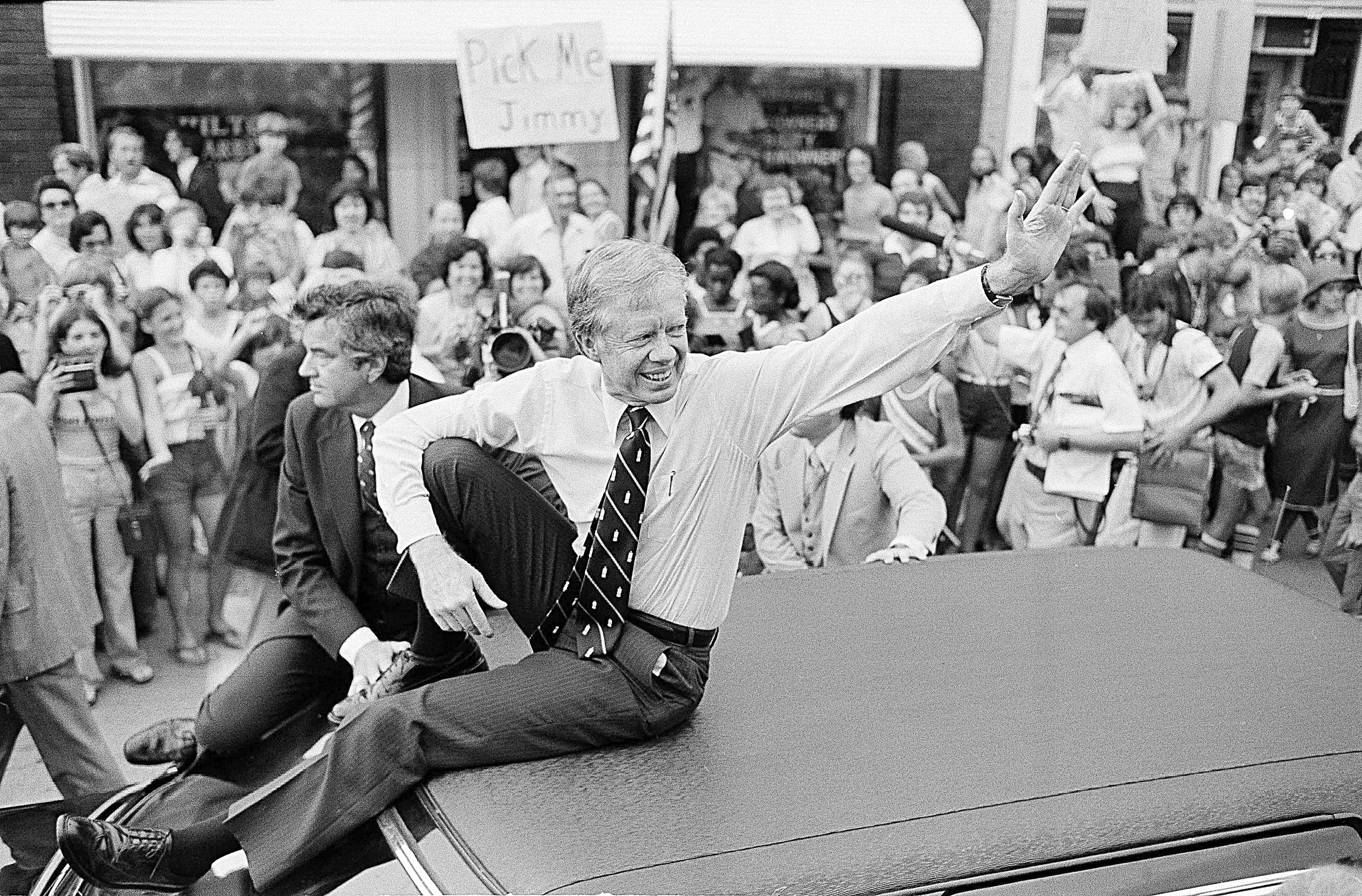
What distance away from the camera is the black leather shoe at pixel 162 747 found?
361cm

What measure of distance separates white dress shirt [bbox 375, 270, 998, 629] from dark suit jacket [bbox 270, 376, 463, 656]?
0.77 metres

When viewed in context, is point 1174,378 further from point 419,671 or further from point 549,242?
point 419,671

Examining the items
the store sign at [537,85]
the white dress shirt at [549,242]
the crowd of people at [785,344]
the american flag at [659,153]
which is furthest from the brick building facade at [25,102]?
the american flag at [659,153]

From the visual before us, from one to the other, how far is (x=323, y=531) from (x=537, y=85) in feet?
11.1

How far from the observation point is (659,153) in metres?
6.76

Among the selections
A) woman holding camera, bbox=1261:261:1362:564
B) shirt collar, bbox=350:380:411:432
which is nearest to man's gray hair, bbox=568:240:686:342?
shirt collar, bbox=350:380:411:432

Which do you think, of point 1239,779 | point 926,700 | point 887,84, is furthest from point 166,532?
point 887,84

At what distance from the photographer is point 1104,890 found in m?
2.29

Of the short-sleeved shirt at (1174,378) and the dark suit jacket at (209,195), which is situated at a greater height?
the dark suit jacket at (209,195)

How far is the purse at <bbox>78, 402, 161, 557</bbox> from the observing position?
563 centimetres

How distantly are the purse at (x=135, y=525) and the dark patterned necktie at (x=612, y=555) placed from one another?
3.29 m

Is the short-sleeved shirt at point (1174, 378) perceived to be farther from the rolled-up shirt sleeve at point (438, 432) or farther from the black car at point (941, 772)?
the rolled-up shirt sleeve at point (438, 432)

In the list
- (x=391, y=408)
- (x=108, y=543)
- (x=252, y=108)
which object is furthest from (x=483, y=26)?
(x=391, y=408)

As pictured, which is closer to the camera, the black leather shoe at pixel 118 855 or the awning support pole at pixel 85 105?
the black leather shoe at pixel 118 855
